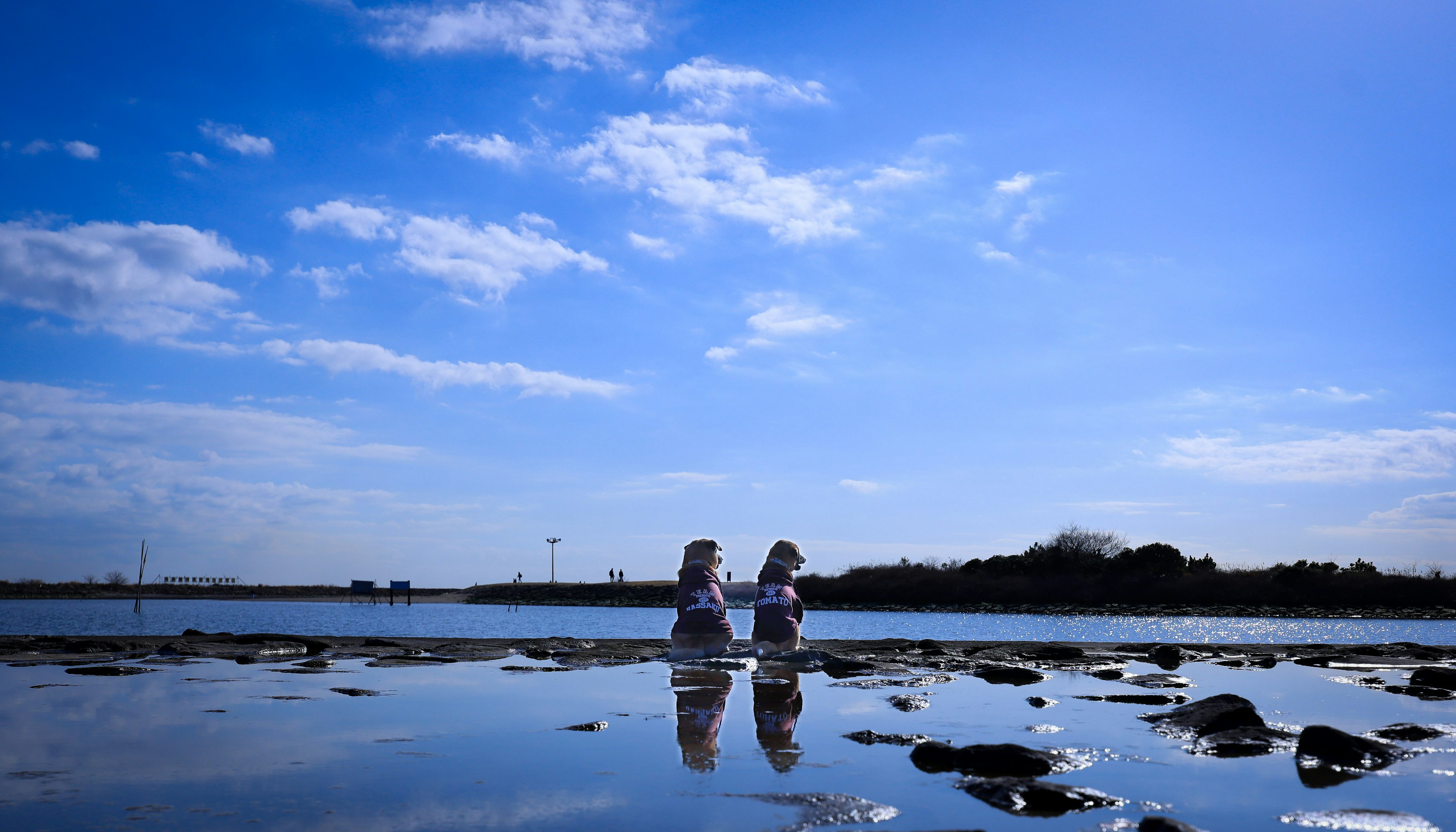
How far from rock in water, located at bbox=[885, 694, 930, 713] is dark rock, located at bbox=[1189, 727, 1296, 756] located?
2.16 meters

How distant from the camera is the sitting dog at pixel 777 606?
36.7 feet

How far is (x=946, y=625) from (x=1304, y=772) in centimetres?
3657

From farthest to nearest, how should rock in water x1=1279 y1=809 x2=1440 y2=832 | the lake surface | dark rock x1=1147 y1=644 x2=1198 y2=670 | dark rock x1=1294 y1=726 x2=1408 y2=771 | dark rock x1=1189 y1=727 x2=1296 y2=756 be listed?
dark rock x1=1147 y1=644 x2=1198 y2=670 → dark rock x1=1189 y1=727 x2=1296 y2=756 → dark rock x1=1294 y1=726 x2=1408 y2=771 → the lake surface → rock in water x1=1279 y1=809 x2=1440 y2=832

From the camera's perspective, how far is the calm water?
2939cm

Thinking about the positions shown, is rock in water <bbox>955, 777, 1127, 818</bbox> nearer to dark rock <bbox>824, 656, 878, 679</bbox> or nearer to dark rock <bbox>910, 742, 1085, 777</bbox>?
dark rock <bbox>910, 742, 1085, 777</bbox>

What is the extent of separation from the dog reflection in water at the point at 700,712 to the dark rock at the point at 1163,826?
80.3 inches

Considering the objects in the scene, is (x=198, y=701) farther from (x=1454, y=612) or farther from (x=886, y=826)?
(x=1454, y=612)

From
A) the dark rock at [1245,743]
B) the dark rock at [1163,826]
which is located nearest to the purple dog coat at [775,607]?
the dark rock at [1245,743]

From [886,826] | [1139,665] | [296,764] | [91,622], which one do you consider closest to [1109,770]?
[886,826]

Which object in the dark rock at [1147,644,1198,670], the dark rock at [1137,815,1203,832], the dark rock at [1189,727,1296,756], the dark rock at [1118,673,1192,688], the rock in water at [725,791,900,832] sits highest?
the dark rock at [1137,815,1203,832]

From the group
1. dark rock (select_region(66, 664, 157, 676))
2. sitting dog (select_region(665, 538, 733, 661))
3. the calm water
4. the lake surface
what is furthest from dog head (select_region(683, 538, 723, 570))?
the calm water

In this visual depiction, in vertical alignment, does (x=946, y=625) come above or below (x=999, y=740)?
below

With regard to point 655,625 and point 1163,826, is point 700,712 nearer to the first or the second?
point 1163,826

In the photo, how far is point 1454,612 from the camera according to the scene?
52.3 m
